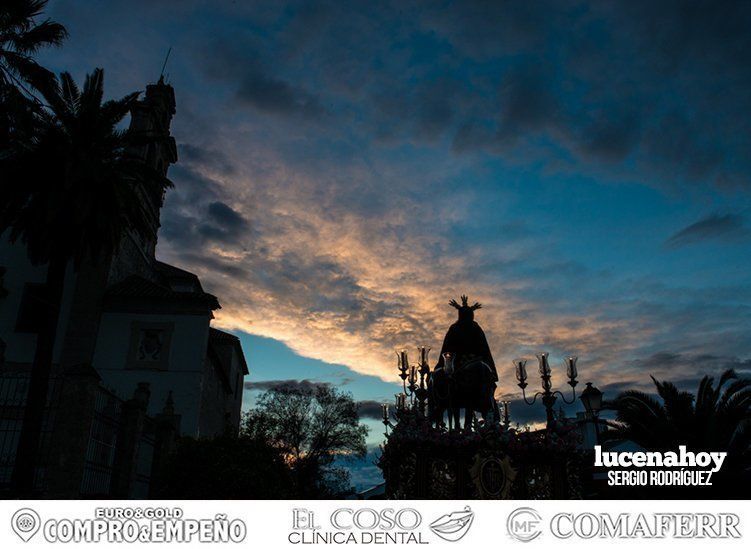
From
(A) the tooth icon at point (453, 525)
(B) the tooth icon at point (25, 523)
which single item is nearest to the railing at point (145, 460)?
(B) the tooth icon at point (25, 523)

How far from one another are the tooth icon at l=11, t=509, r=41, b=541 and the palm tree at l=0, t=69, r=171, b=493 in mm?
9918

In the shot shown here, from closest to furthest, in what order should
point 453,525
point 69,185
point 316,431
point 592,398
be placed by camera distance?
point 453,525, point 592,398, point 69,185, point 316,431

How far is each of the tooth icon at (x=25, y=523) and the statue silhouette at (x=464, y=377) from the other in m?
8.00

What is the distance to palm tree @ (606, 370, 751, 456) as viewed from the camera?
2109 centimetres

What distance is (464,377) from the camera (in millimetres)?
12586

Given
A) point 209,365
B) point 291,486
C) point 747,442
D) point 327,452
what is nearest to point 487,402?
point 291,486

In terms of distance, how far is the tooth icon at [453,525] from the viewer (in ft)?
25.1

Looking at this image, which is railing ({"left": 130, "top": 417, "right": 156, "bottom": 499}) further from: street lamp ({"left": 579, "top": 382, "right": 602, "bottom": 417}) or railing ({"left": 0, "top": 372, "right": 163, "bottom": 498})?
street lamp ({"left": 579, "top": 382, "right": 602, "bottom": 417})

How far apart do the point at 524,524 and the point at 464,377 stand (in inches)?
196

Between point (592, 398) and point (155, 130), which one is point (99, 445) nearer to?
point (592, 398)

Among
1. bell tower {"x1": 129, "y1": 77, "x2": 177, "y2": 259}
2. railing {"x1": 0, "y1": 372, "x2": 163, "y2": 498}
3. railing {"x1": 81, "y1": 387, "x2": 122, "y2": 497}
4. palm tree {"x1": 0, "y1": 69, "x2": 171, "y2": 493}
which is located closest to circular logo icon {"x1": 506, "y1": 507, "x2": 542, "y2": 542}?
railing {"x1": 0, "y1": 372, "x2": 163, "y2": 498}

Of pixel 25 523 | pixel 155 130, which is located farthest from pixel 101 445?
pixel 155 130

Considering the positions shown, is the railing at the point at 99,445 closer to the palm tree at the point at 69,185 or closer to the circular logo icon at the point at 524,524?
the palm tree at the point at 69,185

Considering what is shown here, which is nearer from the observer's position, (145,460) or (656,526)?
(656,526)
